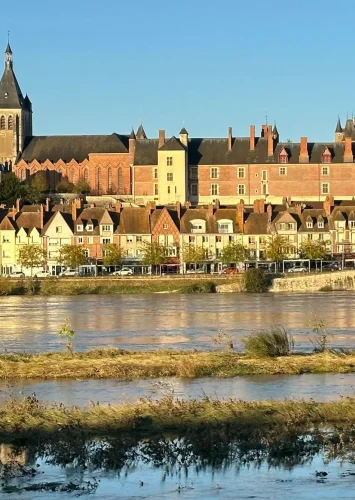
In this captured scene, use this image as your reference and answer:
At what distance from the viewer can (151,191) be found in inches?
4473

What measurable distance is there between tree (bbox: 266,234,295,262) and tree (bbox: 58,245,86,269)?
12.4m

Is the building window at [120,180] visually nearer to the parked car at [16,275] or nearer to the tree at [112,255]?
the tree at [112,255]

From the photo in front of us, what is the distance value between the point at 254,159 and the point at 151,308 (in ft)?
187

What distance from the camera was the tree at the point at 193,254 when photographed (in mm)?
86312

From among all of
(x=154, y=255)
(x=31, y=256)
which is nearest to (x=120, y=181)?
(x=31, y=256)

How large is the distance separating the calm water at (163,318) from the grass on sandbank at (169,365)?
4.63 meters

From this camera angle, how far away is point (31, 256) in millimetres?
87000

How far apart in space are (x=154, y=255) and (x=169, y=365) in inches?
2246

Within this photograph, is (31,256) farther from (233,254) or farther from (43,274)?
(233,254)

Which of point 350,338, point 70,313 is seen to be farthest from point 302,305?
point 350,338

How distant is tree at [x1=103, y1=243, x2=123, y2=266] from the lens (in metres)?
86.2

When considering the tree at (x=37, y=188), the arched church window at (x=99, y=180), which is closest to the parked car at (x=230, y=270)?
the tree at (x=37, y=188)

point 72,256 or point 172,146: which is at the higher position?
point 172,146

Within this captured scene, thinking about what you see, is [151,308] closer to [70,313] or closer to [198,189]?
[70,313]
